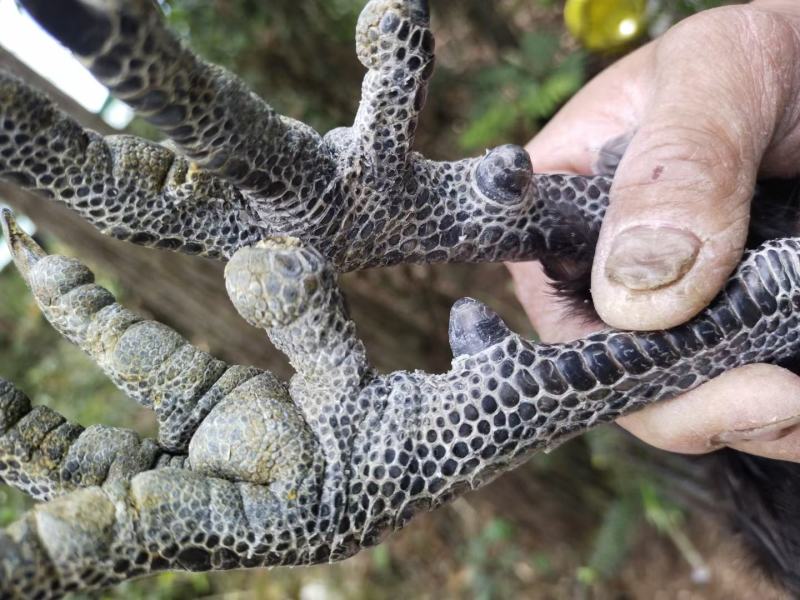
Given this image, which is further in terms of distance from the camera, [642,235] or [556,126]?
[556,126]

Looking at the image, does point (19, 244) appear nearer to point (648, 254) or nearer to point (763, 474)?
point (648, 254)

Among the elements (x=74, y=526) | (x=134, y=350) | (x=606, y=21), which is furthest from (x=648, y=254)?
(x=606, y=21)

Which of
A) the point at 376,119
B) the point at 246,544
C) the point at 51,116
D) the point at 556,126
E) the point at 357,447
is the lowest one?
the point at 246,544

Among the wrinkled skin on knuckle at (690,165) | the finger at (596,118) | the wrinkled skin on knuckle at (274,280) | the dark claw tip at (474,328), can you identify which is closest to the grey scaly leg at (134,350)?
the wrinkled skin on knuckle at (274,280)

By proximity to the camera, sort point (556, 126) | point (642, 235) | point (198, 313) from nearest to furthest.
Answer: point (642, 235) < point (556, 126) < point (198, 313)

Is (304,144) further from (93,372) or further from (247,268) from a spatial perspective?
(93,372)

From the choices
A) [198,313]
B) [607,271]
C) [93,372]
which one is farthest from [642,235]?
[93,372]

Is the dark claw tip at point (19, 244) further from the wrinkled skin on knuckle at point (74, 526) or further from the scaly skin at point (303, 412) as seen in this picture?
the wrinkled skin on knuckle at point (74, 526)
